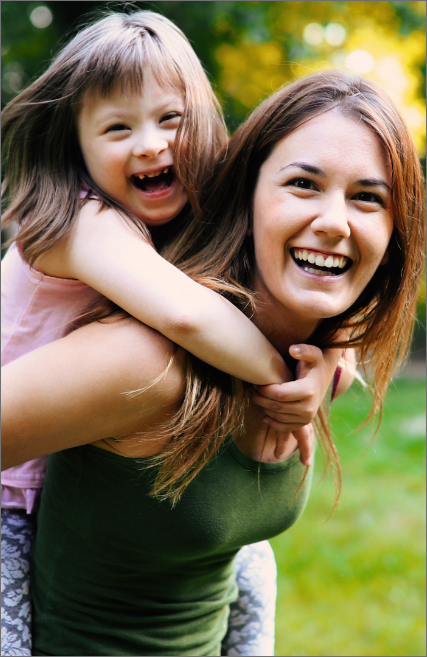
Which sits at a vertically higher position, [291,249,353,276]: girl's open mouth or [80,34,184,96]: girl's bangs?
[80,34,184,96]: girl's bangs

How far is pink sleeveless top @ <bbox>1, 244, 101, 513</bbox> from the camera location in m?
1.96

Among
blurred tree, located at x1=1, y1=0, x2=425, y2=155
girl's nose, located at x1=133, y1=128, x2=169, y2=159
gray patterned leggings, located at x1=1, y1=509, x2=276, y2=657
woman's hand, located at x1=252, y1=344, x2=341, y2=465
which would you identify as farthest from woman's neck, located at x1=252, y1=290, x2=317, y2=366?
blurred tree, located at x1=1, y1=0, x2=425, y2=155

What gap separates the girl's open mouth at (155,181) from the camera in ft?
6.80

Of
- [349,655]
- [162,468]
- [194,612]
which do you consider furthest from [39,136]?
[349,655]

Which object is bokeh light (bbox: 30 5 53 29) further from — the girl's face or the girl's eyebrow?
the girl's eyebrow

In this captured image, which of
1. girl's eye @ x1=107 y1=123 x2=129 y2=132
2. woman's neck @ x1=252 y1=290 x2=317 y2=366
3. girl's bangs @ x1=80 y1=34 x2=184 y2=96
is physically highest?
girl's bangs @ x1=80 y1=34 x2=184 y2=96

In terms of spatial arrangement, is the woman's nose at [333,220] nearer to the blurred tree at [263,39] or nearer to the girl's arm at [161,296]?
the girl's arm at [161,296]

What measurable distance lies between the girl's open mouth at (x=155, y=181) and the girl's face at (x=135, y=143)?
0.03ft

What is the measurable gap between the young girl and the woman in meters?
0.10

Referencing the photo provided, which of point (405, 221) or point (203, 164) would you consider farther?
point (203, 164)

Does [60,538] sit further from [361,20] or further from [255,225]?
[361,20]

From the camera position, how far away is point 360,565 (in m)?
4.67

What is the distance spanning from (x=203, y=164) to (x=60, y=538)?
3.87 ft

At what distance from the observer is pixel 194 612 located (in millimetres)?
1932
